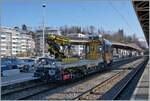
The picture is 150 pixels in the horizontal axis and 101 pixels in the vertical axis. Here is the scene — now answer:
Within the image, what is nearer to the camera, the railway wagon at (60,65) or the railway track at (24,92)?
the railway track at (24,92)

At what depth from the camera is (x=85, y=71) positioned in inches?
990

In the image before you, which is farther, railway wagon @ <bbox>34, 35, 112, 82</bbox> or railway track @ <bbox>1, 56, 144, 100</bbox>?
railway wagon @ <bbox>34, 35, 112, 82</bbox>

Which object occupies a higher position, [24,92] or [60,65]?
[60,65]

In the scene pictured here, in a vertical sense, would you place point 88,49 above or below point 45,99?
above

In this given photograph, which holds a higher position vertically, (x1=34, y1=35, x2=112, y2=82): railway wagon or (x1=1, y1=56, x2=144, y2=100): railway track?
(x1=34, y1=35, x2=112, y2=82): railway wagon

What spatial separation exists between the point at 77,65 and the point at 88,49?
21.0 ft

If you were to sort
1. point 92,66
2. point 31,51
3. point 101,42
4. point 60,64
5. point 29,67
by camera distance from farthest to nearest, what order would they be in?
1. point 31,51
2. point 29,67
3. point 101,42
4. point 92,66
5. point 60,64

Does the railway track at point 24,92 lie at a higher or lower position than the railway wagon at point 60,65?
lower

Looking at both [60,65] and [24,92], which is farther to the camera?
[60,65]

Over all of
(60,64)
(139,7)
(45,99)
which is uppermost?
(139,7)

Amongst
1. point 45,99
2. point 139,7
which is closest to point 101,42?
point 139,7

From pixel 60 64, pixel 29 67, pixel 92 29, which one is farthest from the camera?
pixel 92 29

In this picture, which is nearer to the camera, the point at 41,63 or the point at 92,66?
the point at 41,63

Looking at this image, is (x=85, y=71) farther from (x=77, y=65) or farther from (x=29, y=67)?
(x=29, y=67)
